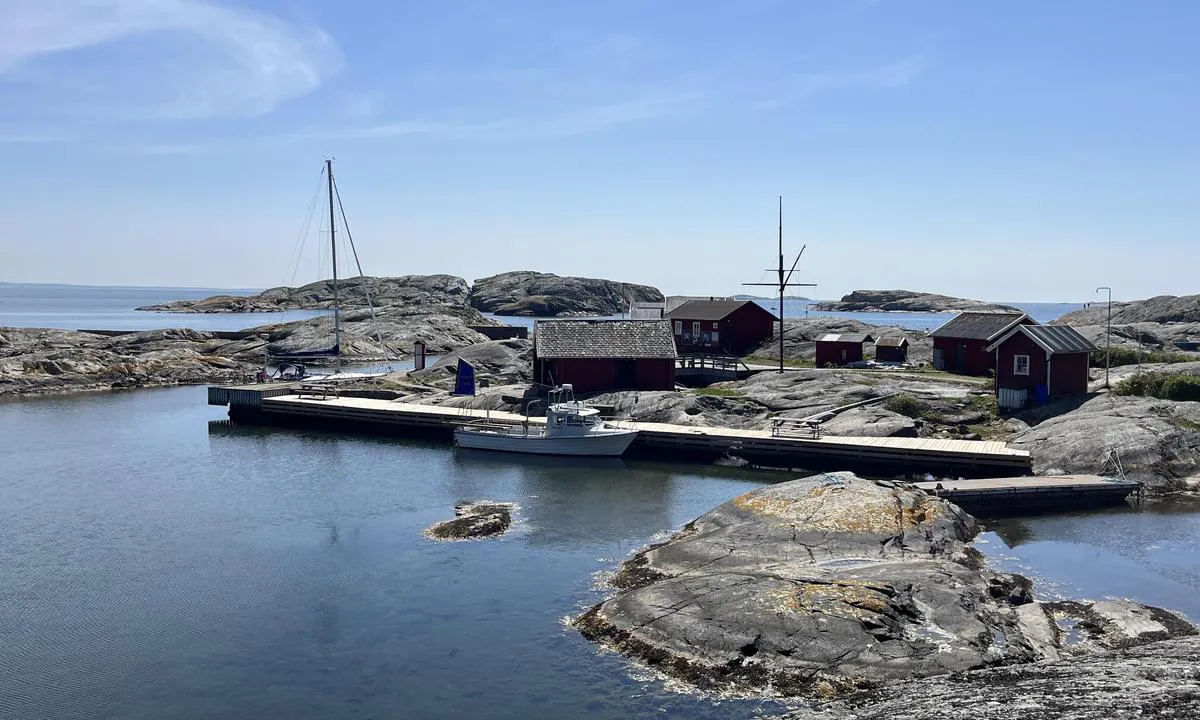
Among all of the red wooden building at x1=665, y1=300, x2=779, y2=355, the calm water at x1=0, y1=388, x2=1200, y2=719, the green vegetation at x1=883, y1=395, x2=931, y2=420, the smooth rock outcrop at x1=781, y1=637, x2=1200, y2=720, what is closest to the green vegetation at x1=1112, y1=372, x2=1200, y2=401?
the green vegetation at x1=883, y1=395, x2=931, y2=420

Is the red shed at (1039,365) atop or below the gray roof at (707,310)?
below

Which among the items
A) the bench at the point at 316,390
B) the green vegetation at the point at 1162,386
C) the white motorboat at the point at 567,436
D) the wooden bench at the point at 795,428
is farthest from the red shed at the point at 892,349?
the bench at the point at 316,390

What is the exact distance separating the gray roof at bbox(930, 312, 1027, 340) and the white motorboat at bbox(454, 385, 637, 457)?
26391 mm

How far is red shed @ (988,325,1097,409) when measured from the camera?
1875 inches

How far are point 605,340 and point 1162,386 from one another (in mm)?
29006

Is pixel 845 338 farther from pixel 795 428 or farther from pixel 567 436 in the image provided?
pixel 567 436

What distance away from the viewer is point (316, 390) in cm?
6284

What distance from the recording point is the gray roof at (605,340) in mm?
56219

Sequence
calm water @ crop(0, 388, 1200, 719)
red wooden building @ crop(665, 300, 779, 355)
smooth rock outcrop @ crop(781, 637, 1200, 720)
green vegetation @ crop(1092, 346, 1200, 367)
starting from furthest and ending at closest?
red wooden building @ crop(665, 300, 779, 355) → green vegetation @ crop(1092, 346, 1200, 367) → calm water @ crop(0, 388, 1200, 719) → smooth rock outcrop @ crop(781, 637, 1200, 720)

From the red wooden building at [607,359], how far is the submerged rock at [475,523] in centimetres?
1929

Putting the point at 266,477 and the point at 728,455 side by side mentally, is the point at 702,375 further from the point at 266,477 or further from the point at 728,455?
the point at 266,477

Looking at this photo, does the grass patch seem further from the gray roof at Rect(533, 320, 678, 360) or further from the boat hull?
the boat hull


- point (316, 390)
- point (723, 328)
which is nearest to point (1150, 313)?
point (723, 328)

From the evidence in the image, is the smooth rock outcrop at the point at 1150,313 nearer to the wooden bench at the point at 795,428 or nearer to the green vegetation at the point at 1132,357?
the green vegetation at the point at 1132,357
